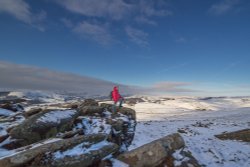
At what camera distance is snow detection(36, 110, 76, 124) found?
1436 cm

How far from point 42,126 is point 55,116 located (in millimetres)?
1374

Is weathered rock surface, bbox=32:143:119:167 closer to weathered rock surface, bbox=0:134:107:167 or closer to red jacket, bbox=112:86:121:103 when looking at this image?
weathered rock surface, bbox=0:134:107:167

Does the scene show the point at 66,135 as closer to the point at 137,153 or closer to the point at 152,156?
the point at 137,153

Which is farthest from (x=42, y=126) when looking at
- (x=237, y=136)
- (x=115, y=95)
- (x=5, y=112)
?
(x=237, y=136)

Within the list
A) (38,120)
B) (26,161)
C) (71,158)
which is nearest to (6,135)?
(38,120)

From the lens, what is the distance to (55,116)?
49.5 feet

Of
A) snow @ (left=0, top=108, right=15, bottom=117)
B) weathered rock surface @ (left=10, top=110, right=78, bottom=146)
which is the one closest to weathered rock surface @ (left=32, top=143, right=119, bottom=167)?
weathered rock surface @ (left=10, top=110, right=78, bottom=146)

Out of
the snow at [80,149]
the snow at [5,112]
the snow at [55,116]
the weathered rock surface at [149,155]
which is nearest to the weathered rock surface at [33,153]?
the snow at [80,149]

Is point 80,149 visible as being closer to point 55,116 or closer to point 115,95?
point 55,116

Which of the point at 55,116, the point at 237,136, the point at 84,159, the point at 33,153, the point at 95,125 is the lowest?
the point at 237,136

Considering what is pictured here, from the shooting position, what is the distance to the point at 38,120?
14031 millimetres

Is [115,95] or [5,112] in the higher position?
[115,95]

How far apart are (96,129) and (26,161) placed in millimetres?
6349

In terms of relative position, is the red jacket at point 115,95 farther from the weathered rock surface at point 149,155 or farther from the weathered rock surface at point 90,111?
the weathered rock surface at point 149,155
